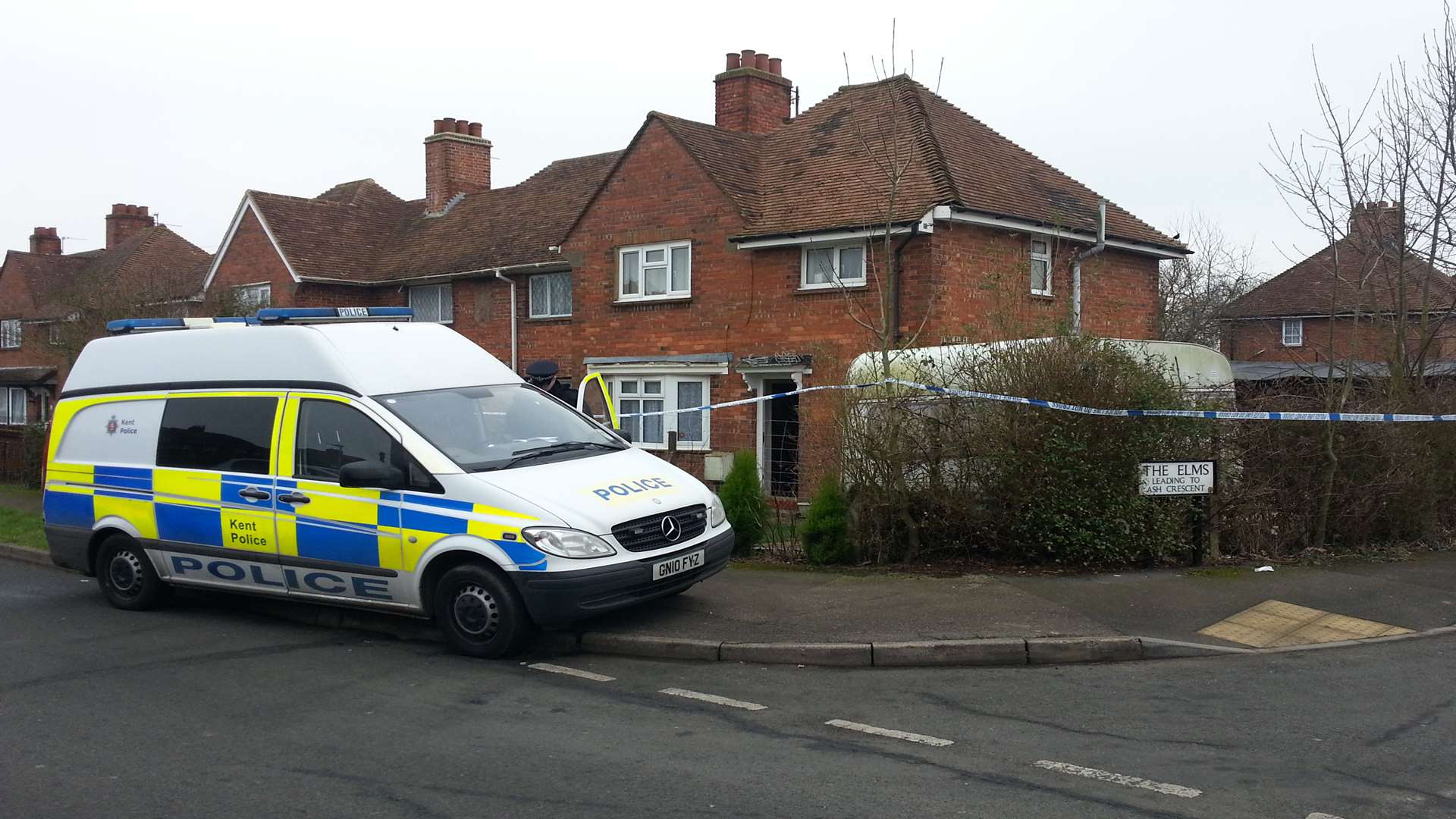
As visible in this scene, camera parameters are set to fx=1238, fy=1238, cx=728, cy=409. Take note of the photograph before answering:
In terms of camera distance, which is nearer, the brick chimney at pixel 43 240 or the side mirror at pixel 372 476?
the side mirror at pixel 372 476

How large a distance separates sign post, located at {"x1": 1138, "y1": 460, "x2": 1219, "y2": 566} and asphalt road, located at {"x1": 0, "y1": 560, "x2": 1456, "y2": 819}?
2.23 metres

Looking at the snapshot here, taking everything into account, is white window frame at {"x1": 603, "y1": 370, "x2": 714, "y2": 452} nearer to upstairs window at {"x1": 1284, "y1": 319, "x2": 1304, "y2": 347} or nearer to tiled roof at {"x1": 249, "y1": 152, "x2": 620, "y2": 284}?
tiled roof at {"x1": 249, "y1": 152, "x2": 620, "y2": 284}

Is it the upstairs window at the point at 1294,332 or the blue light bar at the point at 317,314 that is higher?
the upstairs window at the point at 1294,332

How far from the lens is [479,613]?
7.88 m

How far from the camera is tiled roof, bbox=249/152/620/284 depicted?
27219 mm

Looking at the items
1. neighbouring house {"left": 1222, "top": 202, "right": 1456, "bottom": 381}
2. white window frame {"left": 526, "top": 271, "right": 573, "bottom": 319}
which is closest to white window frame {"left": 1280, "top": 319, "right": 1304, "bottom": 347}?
neighbouring house {"left": 1222, "top": 202, "right": 1456, "bottom": 381}

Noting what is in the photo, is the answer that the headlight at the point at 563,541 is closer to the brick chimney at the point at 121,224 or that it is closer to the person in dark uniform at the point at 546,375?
the person in dark uniform at the point at 546,375


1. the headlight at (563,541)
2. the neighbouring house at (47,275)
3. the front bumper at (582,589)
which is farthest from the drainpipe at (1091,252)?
the neighbouring house at (47,275)

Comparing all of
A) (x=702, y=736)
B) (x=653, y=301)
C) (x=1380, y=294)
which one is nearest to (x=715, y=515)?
(x=702, y=736)

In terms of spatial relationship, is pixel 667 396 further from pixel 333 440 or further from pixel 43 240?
pixel 43 240

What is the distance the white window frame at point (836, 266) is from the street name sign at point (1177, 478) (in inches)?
365

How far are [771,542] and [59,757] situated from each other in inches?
263

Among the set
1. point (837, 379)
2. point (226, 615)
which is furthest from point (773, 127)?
point (226, 615)

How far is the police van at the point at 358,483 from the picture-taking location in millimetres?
7777
